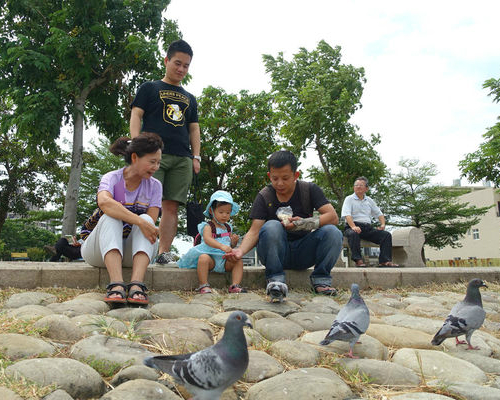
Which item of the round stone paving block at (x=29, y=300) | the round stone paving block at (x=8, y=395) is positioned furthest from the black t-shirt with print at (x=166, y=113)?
the round stone paving block at (x=8, y=395)

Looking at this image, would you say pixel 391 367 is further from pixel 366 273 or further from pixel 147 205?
pixel 366 273

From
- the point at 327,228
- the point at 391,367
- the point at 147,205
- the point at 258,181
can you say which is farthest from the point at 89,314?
the point at 258,181

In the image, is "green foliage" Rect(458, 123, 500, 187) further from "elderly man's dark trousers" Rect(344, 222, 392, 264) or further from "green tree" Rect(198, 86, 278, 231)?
"elderly man's dark trousers" Rect(344, 222, 392, 264)

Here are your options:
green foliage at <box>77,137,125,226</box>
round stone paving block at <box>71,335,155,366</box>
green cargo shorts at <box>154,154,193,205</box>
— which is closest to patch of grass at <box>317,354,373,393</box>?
round stone paving block at <box>71,335,155,366</box>

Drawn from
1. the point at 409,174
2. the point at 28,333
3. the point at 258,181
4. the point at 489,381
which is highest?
the point at 409,174

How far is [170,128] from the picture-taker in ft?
16.5

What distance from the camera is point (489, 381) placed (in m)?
2.44

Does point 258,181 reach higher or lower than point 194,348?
higher

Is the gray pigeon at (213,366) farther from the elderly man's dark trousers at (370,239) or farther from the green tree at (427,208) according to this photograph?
the green tree at (427,208)

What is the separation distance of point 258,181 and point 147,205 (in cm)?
1675

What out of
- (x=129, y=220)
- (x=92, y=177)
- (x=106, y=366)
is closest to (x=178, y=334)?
(x=106, y=366)

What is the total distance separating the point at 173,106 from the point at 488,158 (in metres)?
18.1

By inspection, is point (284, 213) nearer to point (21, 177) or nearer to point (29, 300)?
point (29, 300)

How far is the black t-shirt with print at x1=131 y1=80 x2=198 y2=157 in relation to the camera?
16.4 ft
